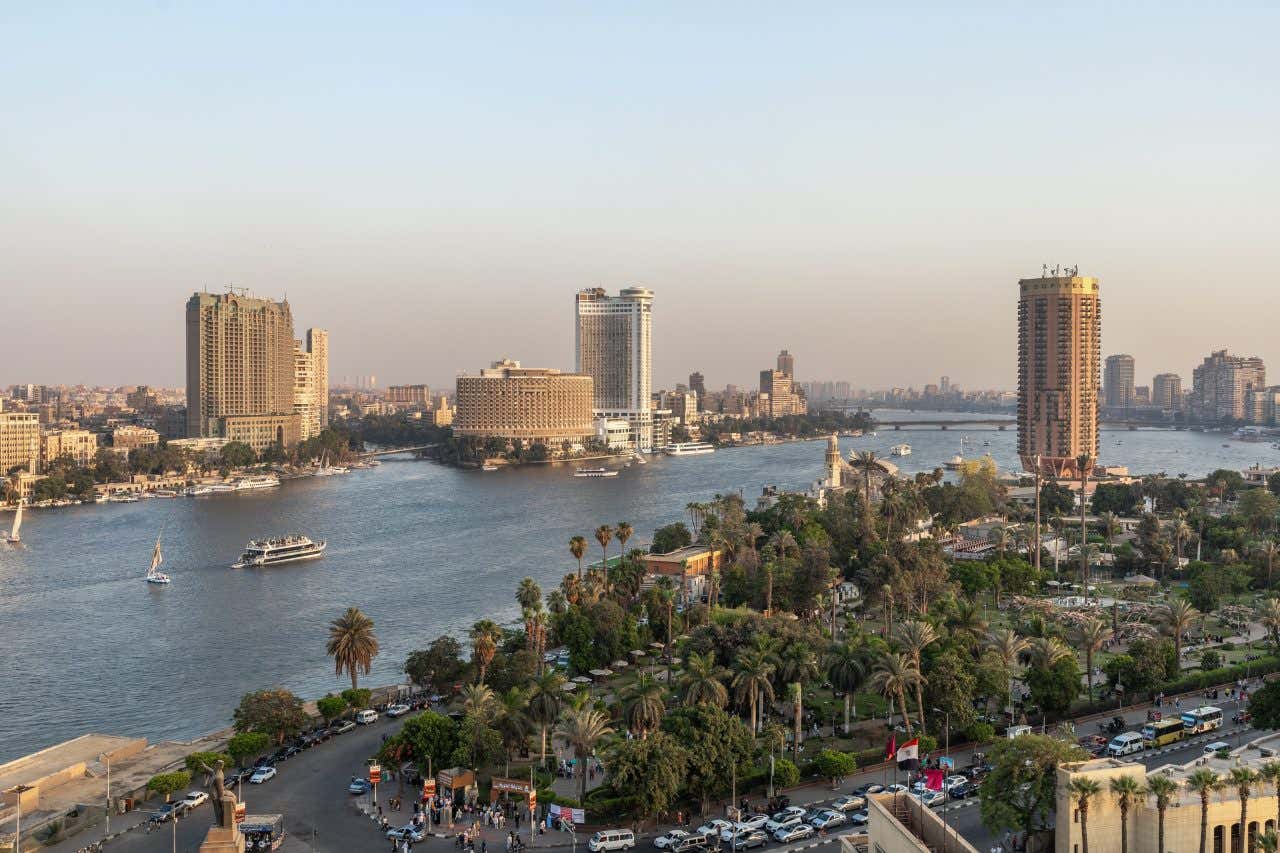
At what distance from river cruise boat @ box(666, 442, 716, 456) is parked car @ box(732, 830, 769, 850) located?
11114 cm

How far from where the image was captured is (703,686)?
23328mm

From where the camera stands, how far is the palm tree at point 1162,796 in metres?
14.9

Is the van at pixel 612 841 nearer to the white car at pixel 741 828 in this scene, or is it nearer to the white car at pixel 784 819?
the white car at pixel 741 828

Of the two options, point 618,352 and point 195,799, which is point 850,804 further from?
point 618,352

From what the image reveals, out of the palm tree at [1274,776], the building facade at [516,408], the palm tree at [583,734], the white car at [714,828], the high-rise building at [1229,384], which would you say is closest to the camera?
the palm tree at [1274,776]

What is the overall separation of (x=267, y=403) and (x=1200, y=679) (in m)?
99.5

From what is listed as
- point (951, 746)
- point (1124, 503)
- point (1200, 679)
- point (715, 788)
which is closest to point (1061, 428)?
point (1124, 503)

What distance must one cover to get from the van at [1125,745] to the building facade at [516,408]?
320 ft

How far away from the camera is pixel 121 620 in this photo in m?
40.2

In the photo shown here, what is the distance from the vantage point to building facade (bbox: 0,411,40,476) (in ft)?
282

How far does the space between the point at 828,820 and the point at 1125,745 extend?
7712mm

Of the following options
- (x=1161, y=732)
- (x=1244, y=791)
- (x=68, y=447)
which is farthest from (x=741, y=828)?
(x=68, y=447)

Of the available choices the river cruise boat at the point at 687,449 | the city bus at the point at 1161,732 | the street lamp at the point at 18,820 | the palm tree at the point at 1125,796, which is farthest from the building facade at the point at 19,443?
the palm tree at the point at 1125,796

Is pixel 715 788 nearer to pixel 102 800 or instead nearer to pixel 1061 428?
pixel 102 800
